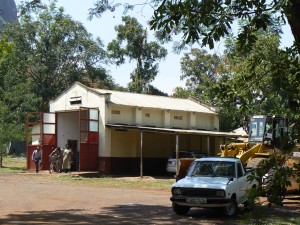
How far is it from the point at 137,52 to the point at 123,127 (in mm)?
22305

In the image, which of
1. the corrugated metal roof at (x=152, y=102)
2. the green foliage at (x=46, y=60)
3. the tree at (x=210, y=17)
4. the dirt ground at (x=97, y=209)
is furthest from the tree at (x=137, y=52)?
the tree at (x=210, y=17)

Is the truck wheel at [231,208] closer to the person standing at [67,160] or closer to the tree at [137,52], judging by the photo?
the person standing at [67,160]

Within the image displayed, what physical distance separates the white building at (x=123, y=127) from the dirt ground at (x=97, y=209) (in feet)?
34.1

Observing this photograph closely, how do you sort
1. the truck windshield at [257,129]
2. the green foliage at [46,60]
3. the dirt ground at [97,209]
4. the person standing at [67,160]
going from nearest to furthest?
the dirt ground at [97,209] → the truck windshield at [257,129] → the person standing at [67,160] → the green foliage at [46,60]

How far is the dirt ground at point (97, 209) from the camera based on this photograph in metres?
12.5

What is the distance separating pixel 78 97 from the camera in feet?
109

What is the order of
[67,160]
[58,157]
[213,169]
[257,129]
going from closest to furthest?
[213,169] → [257,129] → [67,160] → [58,157]

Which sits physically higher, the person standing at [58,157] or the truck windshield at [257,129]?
the truck windshield at [257,129]

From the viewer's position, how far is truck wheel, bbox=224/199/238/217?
13005 millimetres

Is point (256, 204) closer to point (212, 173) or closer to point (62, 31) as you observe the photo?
point (212, 173)

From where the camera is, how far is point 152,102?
3538 centimetres

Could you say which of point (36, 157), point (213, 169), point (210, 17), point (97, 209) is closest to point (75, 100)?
point (36, 157)

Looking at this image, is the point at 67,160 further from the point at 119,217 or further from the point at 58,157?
the point at 119,217

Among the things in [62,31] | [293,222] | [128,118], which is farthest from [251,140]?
[62,31]
